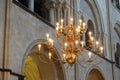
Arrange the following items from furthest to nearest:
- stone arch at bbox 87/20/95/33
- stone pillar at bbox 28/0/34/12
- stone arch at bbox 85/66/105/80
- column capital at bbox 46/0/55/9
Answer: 1. stone arch at bbox 87/20/95/33
2. stone arch at bbox 85/66/105/80
3. column capital at bbox 46/0/55/9
4. stone pillar at bbox 28/0/34/12

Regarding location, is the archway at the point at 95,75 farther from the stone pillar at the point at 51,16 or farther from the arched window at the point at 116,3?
the arched window at the point at 116,3

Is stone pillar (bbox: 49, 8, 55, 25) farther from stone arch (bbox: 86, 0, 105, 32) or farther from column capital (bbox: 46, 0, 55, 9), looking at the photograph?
stone arch (bbox: 86, 0, 105, 32)

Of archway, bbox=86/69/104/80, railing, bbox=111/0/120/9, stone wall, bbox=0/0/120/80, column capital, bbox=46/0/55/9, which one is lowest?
archway, bbox=86/69/104/80

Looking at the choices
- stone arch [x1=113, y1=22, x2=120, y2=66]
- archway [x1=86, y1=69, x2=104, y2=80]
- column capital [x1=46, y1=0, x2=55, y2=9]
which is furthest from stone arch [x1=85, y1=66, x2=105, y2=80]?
column capital [x1=46, y1=0, x2=55, y2=9]

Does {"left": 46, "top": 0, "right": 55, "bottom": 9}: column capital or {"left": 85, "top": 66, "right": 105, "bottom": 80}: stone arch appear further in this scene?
{"left": 85, "top": 66, "right": 105, "bottom": 80}: stone arch

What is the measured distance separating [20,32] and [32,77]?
2894 millimetres

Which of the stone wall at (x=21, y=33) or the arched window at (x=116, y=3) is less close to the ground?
the arched window at (x=116, y=3)

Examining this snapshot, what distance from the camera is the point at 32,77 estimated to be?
13.2 meters

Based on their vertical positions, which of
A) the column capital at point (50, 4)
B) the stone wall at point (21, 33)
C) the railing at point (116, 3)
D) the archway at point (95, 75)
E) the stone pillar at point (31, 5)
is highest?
the railing at point (116, 3)

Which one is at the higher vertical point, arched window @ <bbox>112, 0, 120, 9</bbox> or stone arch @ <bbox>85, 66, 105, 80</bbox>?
arched window @ <bbox>112, 0, 120, 9</bbox>

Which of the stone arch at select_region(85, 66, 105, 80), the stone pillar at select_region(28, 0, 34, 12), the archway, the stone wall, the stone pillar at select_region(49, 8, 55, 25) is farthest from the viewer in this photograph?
the archway

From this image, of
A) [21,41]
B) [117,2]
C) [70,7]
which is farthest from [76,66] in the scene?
[117,2]

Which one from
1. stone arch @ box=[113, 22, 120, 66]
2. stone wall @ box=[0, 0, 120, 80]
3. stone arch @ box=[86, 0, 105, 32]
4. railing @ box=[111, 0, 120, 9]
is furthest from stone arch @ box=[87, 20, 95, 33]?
stone wall @ box=[0, 0, 120, 80]

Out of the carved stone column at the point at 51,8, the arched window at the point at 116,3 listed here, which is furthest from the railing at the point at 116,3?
the carved stone column at the point at 51,8
